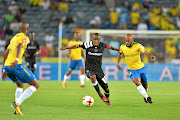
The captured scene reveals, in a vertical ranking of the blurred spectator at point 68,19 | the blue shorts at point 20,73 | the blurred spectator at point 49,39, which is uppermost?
the blurred spectator at point 68,19

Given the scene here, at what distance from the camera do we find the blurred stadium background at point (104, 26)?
2158cm

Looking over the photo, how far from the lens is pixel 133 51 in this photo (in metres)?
10.9

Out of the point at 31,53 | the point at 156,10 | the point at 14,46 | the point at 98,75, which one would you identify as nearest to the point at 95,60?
the point at 98,75

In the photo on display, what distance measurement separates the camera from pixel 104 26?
25422 millimetres

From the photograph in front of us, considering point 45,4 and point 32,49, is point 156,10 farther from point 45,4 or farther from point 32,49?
point 32,49

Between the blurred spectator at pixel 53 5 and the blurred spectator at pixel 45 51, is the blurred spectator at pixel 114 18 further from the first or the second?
the blurred spectator at pixel 45 51

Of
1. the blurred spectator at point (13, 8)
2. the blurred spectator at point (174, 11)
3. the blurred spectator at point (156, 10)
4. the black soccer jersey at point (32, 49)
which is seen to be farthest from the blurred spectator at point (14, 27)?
the blurred spectator at point (174, 11)

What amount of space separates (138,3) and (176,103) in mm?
16804

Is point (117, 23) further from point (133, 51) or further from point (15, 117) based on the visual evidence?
point (15, 117)

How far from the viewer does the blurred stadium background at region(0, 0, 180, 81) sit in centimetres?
2158

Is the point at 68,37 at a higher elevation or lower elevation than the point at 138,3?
lower

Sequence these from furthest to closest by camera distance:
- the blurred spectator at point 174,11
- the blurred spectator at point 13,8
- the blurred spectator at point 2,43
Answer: the blurred spectator at point 174,11
the blurred spectator at point 13,8
the blurred spectator at point 2,43

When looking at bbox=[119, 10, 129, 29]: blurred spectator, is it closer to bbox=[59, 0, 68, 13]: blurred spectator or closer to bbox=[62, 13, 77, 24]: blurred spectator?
bbox=[62, 13, 77, 24]: blurred spectator

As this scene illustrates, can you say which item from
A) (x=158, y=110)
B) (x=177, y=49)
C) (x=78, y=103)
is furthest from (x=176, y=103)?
(x=177, y=49)
